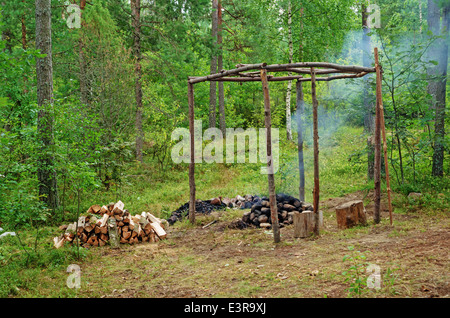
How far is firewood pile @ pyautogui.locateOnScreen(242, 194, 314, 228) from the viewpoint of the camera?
341 inches

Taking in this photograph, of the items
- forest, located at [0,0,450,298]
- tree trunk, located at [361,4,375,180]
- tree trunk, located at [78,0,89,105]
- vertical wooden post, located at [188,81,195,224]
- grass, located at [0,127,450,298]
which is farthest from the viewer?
tree trunk, located at [78,0,89,105]

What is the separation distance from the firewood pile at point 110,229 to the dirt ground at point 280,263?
0.35 metres

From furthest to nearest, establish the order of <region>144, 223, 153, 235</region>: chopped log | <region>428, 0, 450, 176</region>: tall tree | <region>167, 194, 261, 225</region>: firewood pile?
<region>167, 194, 261, 225</region>: firewood pile
<region>428, 0, 450, 176</region>: tall tree
<region>144, 223, 153, 235</region>: chopped log

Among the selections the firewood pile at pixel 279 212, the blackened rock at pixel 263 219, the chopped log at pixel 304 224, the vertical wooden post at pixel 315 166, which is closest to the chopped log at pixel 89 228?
the firewood pile at pixel 279 212

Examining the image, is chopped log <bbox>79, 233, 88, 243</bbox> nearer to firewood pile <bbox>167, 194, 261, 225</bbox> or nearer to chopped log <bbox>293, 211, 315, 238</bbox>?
firewood pile <bbox>167, 194, 261, 225</bbox>

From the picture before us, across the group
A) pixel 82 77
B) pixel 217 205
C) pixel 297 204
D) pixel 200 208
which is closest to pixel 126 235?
pixel 200 208

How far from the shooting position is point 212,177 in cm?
1525

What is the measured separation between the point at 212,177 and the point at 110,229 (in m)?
7.60

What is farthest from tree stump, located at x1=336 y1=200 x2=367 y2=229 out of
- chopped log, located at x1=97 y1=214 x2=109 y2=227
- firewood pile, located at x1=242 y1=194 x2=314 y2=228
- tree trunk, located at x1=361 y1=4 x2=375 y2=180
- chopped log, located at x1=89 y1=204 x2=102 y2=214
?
chopped log, located at x1=89 y1=204 x2=102 y2=214

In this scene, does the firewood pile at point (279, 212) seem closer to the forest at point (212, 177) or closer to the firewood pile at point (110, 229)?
the forest at point (212, 177)

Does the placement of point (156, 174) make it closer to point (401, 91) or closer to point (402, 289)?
point (401, 91)

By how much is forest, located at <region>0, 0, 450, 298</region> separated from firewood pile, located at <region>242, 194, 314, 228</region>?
3 centimetres

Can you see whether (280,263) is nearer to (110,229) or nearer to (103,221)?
(110,229)

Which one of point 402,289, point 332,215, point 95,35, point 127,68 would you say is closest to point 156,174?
point 127,68
